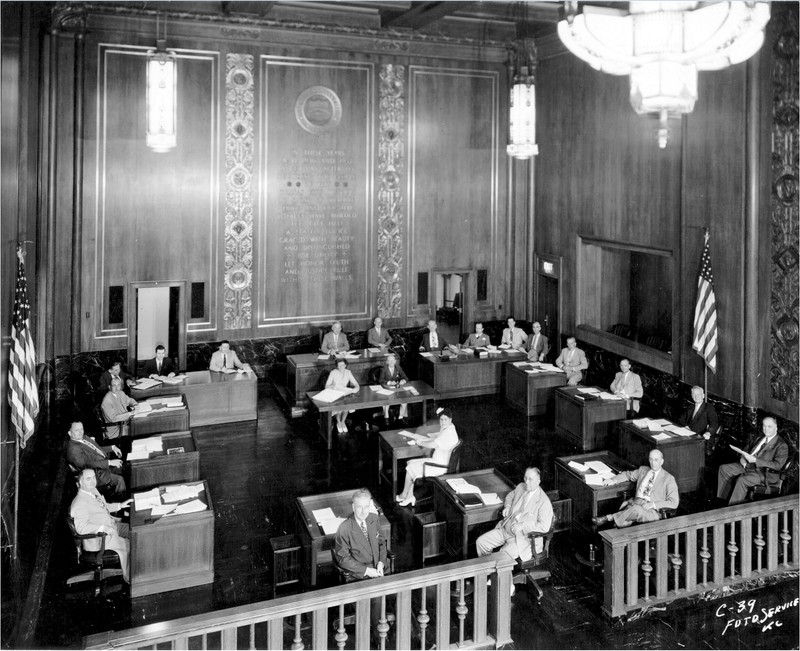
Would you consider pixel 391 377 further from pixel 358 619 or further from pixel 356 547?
pixel 358 619

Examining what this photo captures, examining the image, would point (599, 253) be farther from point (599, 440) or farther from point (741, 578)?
point (741, 578)

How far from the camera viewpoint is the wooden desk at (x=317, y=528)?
557 cm

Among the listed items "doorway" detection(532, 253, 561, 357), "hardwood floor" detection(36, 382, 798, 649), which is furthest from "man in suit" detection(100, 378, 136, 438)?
"doorway" detection(532, 253, 561, 357)

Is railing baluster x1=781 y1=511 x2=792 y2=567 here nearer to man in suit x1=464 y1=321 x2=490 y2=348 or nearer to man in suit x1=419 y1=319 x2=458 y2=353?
man in suit x1=464 y1=321 x2=490 y2=348

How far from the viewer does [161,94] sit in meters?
8.67

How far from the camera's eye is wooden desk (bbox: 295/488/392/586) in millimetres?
5574

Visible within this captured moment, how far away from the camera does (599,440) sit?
902cm

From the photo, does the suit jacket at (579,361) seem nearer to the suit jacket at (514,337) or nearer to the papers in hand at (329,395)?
the suit jacket at (514,337)

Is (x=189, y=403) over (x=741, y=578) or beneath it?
over

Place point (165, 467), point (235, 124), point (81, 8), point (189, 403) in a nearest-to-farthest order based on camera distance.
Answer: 1. point (165, 467)
2. point (189, 403)
3. point (81, 8)
4. point (235, 124)

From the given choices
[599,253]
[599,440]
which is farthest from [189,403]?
[599,253]

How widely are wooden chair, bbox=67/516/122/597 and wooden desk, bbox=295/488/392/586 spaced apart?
1.54 m

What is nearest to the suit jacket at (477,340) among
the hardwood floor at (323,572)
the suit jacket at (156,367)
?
the hardwood floor at (323,572)

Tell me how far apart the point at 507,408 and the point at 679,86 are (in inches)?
309
